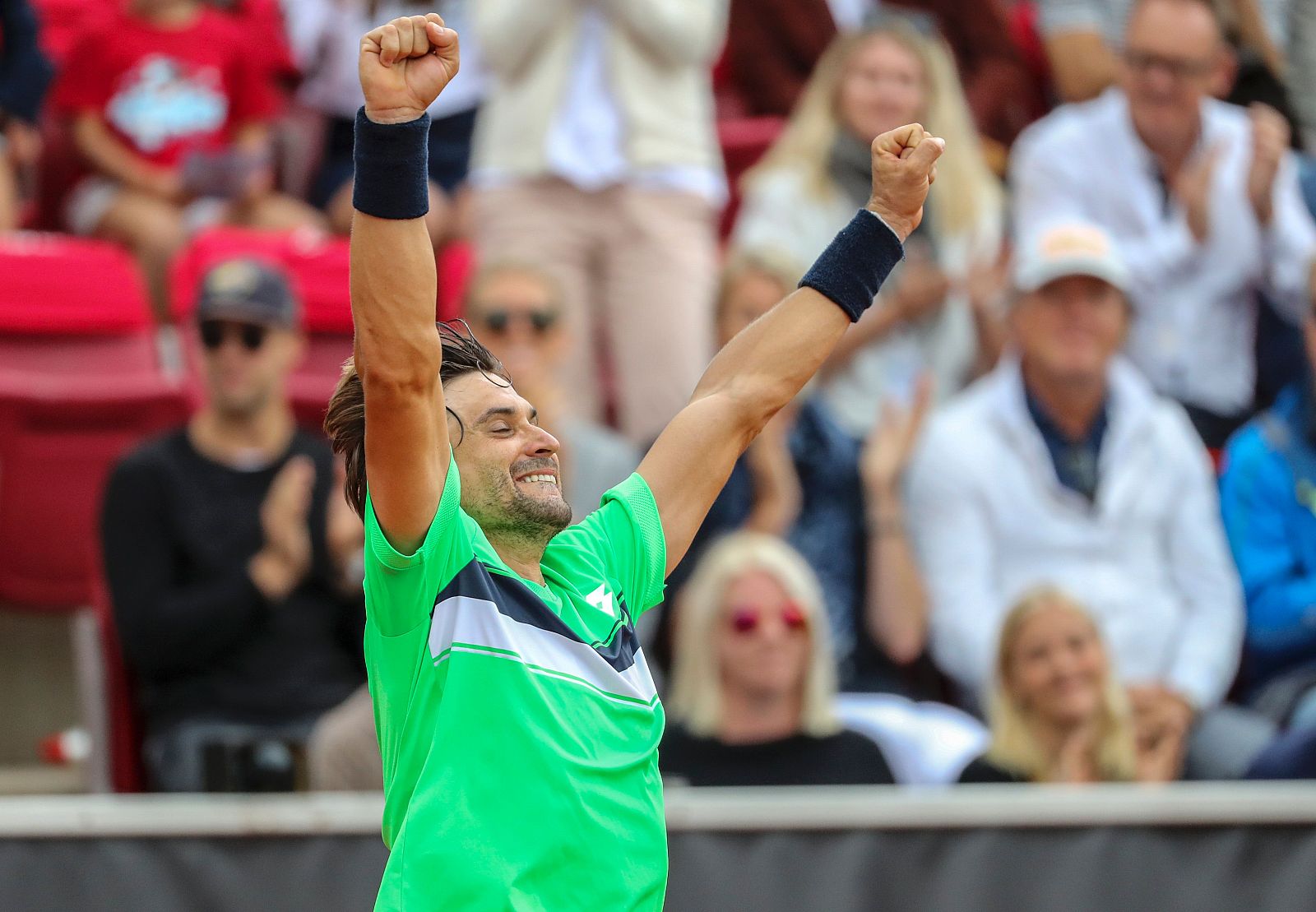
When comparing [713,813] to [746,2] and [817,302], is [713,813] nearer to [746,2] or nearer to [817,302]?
[817,302]

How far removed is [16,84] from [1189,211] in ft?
12.6

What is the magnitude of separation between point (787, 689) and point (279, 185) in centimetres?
356

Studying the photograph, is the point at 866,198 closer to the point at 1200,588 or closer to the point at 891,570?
the point at 891,570

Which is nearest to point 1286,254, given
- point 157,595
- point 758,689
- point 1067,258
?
point 1067,258

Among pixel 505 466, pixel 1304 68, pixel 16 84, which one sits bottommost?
pixel 16 84

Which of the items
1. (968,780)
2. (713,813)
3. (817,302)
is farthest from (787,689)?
(817,302)

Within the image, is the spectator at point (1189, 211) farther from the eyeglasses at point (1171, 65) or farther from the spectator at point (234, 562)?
the spectator at point (234, 562)

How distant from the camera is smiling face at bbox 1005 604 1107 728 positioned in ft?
16.2

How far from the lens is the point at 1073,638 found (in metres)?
4.96

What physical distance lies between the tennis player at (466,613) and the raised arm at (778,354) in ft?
0.64

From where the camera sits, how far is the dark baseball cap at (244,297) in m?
5.58

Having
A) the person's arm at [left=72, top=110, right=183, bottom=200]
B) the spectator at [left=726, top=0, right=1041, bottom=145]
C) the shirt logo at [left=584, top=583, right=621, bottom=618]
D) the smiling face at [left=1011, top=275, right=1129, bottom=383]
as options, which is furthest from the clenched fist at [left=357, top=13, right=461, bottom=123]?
the spectator at [left=726, top=0, right=1041, bottom=145]

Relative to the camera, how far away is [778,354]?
3121mm

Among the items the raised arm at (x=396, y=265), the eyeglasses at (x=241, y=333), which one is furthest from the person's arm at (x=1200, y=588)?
the raised arm at (x=396, y=265)
